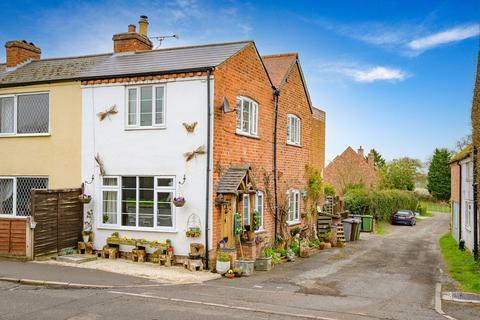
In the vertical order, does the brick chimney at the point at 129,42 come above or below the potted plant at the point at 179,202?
above

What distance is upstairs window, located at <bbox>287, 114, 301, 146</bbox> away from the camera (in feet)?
70.1

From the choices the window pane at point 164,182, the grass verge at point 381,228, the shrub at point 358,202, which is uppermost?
the window pane at point 164,182

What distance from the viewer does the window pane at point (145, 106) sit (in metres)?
15.5

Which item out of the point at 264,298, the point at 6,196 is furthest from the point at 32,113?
the point at 264,298

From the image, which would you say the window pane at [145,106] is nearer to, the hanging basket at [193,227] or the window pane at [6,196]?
the hanging basket at [193,227]

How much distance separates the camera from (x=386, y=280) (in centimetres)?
1445

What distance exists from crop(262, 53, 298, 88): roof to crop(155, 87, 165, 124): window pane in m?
6.30

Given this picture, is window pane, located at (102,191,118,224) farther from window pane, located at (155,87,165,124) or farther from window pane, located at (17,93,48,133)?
window pane, located at (17,93,48,133)

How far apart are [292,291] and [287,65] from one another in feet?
39.6

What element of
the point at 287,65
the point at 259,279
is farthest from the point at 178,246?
the point at 287,65

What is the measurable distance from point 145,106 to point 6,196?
275 inches

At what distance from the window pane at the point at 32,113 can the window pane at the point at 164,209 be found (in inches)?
221

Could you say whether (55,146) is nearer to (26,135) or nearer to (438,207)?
(26,135)

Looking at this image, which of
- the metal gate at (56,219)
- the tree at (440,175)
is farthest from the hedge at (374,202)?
the tree at (440,175)
